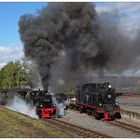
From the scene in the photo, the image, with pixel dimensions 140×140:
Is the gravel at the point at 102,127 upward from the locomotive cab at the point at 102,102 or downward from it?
downward

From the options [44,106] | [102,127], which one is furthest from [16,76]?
[102,127]

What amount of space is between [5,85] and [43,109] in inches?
2545

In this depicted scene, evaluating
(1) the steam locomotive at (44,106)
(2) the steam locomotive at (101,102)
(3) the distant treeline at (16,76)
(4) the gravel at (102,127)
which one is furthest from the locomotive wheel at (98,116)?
(3) the distant treeline at (16,76)

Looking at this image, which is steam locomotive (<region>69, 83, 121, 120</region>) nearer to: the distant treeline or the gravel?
the gravel

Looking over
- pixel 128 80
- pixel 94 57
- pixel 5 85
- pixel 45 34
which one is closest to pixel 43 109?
pixel 45 34

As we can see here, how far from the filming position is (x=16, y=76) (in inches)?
3396

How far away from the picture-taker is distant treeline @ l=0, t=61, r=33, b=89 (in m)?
81.9

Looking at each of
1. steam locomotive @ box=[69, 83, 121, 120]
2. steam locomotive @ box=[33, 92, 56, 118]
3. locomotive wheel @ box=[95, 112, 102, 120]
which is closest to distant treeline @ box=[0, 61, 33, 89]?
steam locomotive @ box=[69, 83, 121, 120]

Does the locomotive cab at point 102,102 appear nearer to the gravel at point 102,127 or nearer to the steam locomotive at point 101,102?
the steam locomotive at point 101,102

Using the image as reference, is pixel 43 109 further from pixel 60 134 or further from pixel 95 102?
pixel 60 134

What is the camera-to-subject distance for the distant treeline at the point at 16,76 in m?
81.9

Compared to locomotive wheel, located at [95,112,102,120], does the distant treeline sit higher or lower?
higher

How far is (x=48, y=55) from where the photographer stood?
31531mm

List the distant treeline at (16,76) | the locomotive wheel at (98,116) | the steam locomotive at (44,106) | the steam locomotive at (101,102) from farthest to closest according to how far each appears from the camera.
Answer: the distant treeline at (16,76)
the steam locomotive at (44,106)
the locomotive wheel at (98,116)
the steam locomotive at (101,102)
